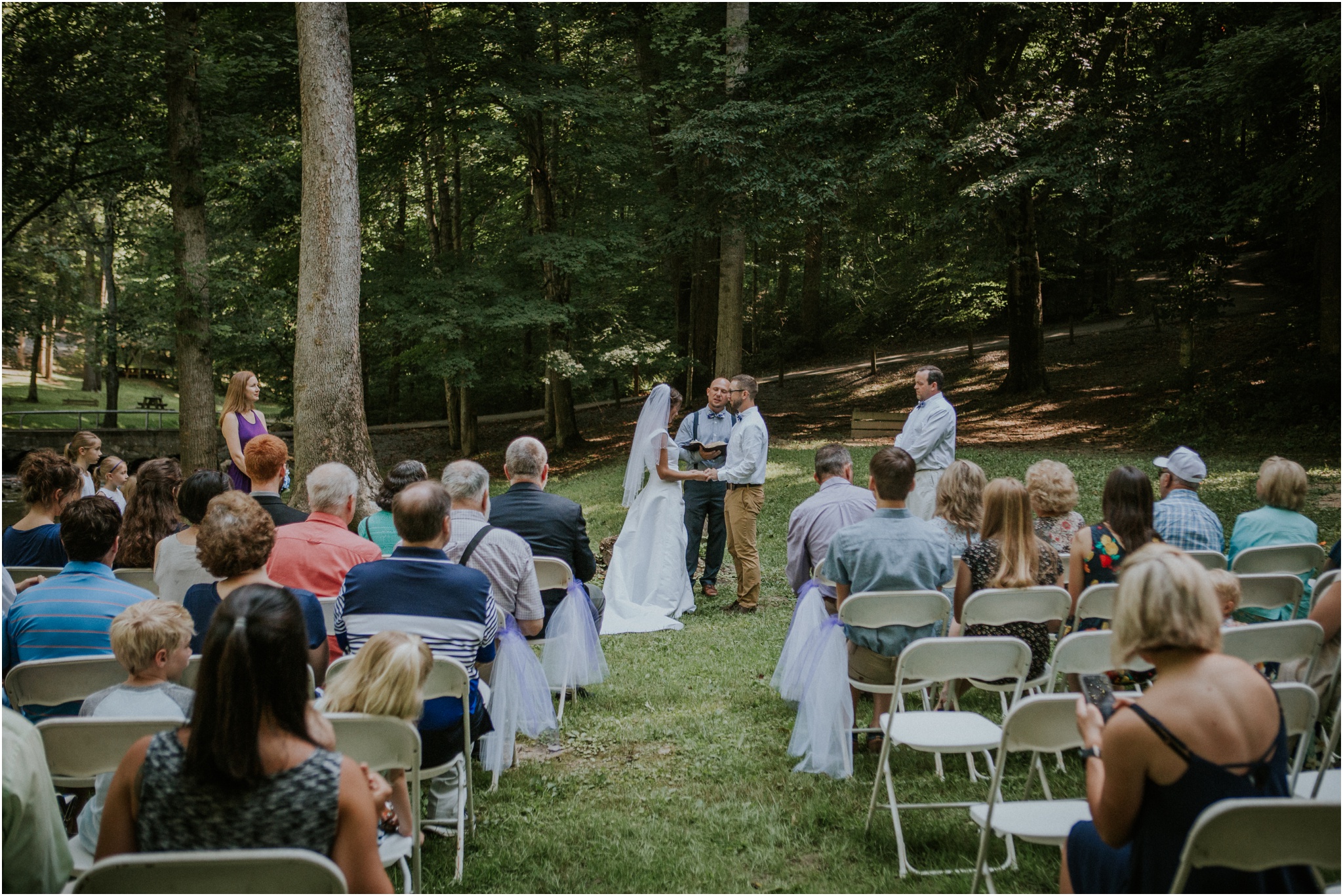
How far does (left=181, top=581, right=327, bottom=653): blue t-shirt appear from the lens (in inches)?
138

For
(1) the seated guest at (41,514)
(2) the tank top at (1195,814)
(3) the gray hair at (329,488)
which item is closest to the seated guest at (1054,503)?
(2) the tank top at (1195,814)

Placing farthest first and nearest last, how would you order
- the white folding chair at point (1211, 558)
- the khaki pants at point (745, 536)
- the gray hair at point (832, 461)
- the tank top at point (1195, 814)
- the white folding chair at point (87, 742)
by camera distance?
the khaki pants at point (745, 536) → the gray hair at point (832, 461) → the white folding chair at point (1211, 558) → the white folding chair at point (87, 742) → the tank top at point (1195, 814)

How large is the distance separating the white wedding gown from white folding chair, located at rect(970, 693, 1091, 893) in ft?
16.2

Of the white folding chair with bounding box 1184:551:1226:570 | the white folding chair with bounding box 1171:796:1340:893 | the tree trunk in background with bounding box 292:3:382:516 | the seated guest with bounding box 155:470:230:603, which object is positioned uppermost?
the tree trunk in background with bounding box 292:3:382:516

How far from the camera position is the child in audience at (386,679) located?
9.07 feet

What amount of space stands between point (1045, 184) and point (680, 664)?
1373 cm

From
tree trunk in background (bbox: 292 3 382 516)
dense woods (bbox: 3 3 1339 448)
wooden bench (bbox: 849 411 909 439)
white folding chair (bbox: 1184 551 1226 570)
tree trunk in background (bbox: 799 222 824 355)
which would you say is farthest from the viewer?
tree trunk in background (bbox: 799 222 824 355)

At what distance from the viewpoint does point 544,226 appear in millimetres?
19172

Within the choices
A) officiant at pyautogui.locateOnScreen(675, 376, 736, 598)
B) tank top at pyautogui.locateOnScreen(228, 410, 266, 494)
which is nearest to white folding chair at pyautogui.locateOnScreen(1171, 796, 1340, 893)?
officiant at pyautogui.locateOnScreen(675, 376, 736, 598)

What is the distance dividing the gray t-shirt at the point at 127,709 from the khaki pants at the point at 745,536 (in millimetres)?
5422

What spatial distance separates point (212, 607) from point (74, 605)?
0.47 m

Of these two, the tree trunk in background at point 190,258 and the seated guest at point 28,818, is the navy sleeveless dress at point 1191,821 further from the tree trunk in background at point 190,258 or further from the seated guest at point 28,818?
the tree trunk in background at point 190,258

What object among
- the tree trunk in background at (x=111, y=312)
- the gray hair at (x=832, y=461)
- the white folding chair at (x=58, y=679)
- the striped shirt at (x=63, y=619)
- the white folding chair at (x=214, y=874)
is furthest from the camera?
the tree trunk in background at (x=111, y=312)

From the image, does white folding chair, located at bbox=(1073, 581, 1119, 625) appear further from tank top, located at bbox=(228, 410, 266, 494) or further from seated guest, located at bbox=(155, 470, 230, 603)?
tank top, located at bbox=(228, 410, 266, 494)
